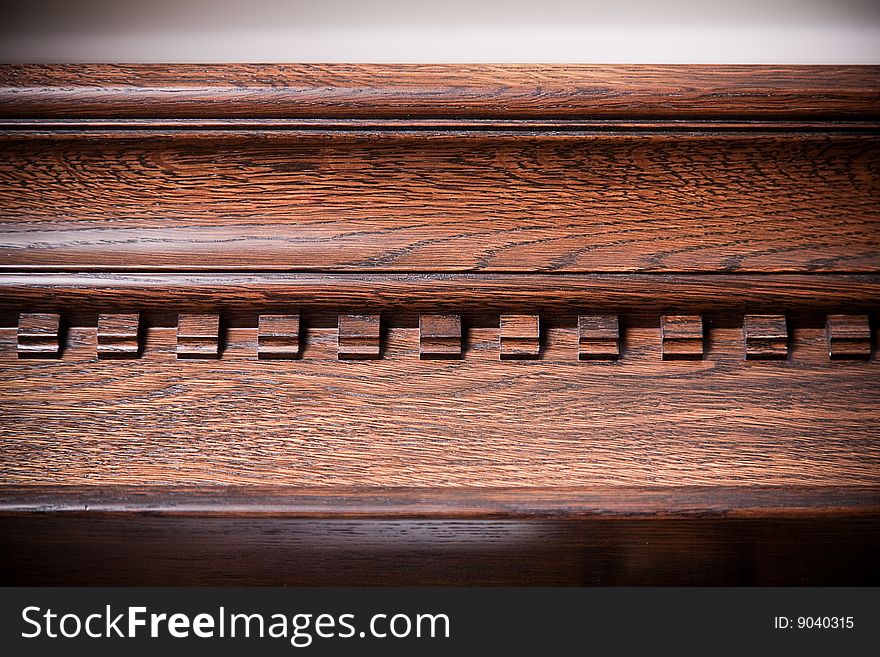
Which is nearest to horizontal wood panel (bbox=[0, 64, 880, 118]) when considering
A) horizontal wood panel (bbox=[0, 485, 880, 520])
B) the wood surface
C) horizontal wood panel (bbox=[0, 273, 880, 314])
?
the wood surface

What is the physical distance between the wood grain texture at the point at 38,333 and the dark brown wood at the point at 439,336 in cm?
27

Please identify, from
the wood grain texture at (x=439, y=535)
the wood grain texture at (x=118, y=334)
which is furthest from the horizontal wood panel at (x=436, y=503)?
the wood grain texture at (x=118, y=334)

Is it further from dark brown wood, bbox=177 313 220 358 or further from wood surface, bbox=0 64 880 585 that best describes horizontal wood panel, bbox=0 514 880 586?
dark brown wood, bbox=177 313 220 358

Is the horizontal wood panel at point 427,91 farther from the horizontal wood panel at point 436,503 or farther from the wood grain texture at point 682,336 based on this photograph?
the horizontal wood panel at point 436,503

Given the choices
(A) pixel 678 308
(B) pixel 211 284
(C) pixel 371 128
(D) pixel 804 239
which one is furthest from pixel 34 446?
(D) pixel 804 239

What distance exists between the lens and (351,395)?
1.77 feet

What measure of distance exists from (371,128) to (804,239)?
0.33m

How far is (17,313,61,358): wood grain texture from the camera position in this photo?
54 cm

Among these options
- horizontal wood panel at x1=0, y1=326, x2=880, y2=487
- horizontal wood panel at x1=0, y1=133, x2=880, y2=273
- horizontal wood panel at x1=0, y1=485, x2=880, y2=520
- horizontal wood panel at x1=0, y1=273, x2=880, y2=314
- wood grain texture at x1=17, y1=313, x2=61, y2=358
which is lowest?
horizontal wood panel at x1=0, y1=485, x2=880, y2=520

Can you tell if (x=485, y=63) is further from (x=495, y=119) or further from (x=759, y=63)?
(x=759, y=63)

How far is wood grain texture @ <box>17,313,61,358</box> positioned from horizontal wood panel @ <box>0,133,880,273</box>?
0.14ft

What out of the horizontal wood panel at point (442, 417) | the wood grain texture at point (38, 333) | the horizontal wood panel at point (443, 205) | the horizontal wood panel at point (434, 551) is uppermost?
the horizontal wood panel at point (443, 205)

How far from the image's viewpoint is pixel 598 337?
1.76ft

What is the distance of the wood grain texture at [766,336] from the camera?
0.54 meters
